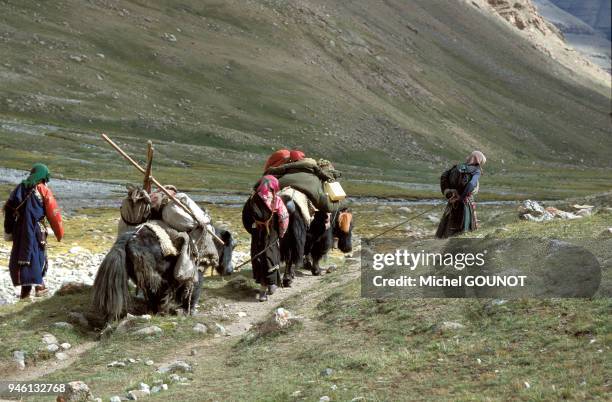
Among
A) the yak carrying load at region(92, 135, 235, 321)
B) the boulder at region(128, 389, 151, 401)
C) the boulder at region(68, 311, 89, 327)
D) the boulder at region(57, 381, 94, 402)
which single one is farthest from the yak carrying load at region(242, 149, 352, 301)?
the boulder at region(57, 381, 94, 402)

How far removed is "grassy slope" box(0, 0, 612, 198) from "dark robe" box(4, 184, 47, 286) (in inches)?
1601

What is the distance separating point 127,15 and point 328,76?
90.1 feet

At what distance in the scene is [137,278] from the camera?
12.1 m

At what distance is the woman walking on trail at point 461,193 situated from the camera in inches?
673

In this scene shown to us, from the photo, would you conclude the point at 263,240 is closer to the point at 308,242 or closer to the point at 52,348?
the point at 308,242

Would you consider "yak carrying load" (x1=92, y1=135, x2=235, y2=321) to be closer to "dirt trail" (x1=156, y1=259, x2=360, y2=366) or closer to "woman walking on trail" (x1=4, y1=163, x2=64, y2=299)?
"dirt trail" (x1=156, y1=259, x2=360, y2=366)

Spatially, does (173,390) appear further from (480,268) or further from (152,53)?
(152,53)

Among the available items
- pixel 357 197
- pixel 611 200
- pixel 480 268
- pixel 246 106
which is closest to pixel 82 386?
pixel 480 268

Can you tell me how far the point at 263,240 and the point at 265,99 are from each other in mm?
89580

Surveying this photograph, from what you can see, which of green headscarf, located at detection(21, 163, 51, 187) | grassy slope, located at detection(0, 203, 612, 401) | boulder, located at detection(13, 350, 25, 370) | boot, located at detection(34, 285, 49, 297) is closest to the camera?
grassy slope, located at detection(0, 203, 612, 401)

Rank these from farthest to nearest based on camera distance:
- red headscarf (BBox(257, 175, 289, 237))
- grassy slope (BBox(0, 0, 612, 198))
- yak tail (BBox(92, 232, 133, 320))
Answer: grassy slope (BBox(0, 0, 612, 198)) → red headscarf (BBox(257, 175, 289, 237)) → yak tail (BBox(92, 232, 133, 320))

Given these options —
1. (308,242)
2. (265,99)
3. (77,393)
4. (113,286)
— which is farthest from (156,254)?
(265,99)

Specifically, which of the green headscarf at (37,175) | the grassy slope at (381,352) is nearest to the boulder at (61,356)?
the grassy slope at (381,352)

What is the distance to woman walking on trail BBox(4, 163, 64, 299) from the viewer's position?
1430 centimetres
